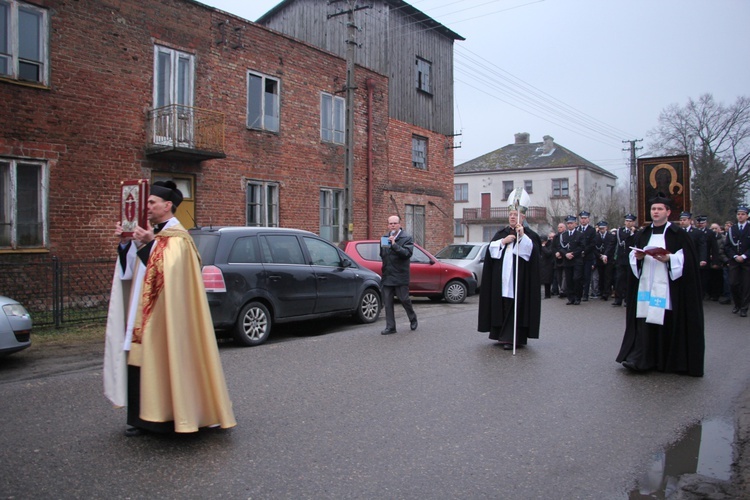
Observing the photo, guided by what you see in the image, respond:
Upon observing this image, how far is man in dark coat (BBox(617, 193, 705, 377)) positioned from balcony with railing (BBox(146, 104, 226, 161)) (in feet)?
36.1

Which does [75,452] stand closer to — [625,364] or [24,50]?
[625,364]

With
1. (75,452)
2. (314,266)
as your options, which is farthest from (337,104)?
(75,452)

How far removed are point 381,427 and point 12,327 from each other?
5117 mm

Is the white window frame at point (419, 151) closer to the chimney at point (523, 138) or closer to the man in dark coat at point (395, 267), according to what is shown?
the man in dark coat at point (395, 267)

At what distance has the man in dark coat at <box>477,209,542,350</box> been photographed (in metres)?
8.54

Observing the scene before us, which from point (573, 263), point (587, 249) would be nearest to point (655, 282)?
point (573, 263)

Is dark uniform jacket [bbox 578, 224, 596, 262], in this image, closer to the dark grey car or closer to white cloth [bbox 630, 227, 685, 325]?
the dark grey car

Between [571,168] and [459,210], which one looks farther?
[459,210]

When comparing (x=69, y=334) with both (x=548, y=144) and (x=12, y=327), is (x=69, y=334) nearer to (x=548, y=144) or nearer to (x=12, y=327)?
(x=12, y=327)

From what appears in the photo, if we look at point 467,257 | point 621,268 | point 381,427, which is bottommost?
point 381,427

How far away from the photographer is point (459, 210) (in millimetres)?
58406

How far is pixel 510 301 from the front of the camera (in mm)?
8617

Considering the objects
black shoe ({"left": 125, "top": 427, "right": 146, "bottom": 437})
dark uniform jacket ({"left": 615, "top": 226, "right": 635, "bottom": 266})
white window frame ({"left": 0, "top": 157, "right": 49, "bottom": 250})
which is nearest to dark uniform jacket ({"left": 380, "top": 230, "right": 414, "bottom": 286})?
black shoe ({"left": 125, "top": 427, "right": 146, "bottom": 437})

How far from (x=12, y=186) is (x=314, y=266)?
22.8ft
